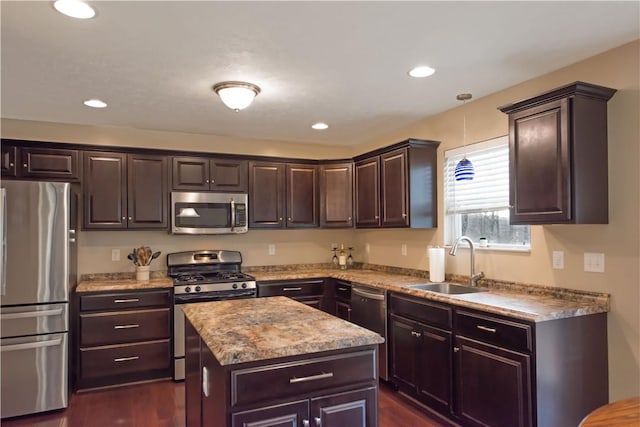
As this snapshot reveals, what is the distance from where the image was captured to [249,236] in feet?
16.2

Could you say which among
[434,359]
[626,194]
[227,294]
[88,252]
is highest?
[626,194]

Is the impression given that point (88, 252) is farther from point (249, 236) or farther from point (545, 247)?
point (545, 247)

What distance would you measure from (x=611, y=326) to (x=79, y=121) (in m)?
4.51

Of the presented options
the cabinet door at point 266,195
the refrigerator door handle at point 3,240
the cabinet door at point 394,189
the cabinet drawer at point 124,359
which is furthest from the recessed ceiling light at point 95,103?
the cabinet door at point 394,189

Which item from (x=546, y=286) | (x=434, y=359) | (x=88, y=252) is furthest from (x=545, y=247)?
(x=88, y=252)

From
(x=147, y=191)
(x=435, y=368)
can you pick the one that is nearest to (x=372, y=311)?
(x=435, y=368)

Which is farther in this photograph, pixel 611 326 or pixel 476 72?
pixel 476 72

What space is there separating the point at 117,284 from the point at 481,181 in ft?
10.8

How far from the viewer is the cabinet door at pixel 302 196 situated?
4.82 metres

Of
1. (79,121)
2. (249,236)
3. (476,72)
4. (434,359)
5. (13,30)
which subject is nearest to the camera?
(13,30)

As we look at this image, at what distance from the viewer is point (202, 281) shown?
4082 mm

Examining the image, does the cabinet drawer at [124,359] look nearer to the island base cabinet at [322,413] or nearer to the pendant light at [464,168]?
the island base cabinet at [322,413]

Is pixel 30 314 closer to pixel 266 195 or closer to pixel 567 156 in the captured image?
pixel 266 195

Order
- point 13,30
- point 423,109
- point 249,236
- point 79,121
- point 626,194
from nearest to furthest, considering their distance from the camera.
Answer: point 13,30
point 626,194
point 423,109
point 79,121
point 249,236
